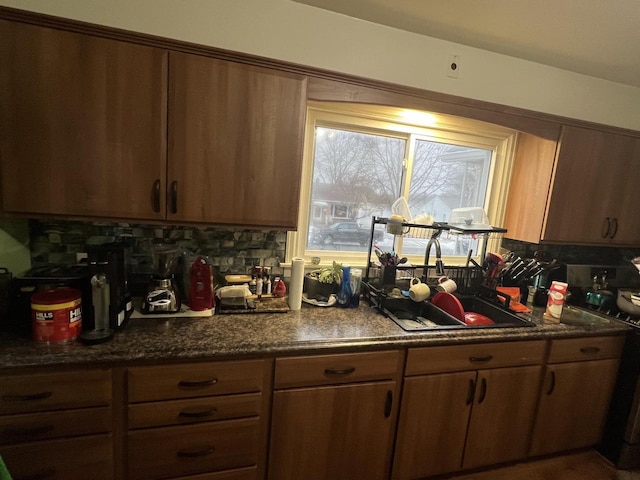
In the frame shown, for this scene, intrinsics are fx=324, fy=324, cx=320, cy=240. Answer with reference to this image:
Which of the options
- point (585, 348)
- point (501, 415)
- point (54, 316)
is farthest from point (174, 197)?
point (585, 348)

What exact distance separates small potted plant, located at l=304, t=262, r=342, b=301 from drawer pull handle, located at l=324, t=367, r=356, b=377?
1.62ft

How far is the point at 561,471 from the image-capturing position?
1.92m

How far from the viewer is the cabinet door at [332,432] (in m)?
1.42

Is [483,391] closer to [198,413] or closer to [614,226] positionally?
[198,413]

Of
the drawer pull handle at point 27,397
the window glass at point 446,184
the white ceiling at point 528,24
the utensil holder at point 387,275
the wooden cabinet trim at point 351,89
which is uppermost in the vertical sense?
the white ceiling at point 528,24

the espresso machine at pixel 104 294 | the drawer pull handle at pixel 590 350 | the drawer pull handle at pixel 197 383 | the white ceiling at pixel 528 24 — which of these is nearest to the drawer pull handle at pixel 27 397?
the espresso machine at pixel 104 294

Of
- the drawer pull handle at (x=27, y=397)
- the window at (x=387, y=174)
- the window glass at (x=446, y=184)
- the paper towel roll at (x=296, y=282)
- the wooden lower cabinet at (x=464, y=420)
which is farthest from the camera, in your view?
the window glass at (x=446, y=184)

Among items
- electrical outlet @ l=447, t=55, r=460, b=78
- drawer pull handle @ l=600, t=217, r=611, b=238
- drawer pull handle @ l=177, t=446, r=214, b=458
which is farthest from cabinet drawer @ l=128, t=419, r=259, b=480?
drawer pull handle @ l=600, t=217, r=611, b=238

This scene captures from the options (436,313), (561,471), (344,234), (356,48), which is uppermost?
(356,48)

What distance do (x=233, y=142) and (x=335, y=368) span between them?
3.64ft

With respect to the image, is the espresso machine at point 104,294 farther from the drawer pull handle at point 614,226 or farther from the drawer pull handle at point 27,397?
the drawer pull handle at point 614,226

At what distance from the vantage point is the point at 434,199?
7.68 ft

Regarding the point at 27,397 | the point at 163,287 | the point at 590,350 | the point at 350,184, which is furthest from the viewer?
the point at 350,184

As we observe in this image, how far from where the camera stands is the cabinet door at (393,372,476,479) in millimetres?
1591
